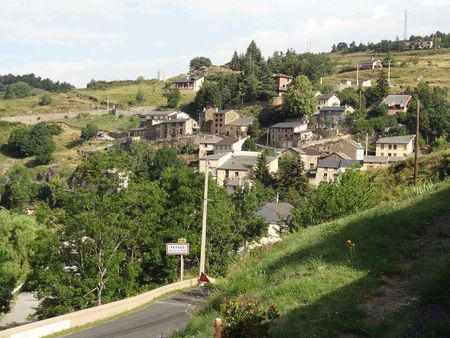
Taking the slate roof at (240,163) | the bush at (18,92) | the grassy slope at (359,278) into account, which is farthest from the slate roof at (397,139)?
the bush at (18,92)

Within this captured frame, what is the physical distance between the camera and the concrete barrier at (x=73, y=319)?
14.7 m

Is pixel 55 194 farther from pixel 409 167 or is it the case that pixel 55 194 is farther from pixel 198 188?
pixel 409 167

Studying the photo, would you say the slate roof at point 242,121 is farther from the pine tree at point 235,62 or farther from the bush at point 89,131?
the pine tree at point 235,62

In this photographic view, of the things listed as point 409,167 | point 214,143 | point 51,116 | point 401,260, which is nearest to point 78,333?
point 401,260

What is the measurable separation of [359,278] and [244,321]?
2957 mm

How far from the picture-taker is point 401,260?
9.21m

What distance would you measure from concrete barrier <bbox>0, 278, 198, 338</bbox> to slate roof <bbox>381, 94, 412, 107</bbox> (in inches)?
2557

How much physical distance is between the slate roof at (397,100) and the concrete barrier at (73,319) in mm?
64953

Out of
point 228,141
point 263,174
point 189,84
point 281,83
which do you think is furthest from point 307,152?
point 189,84

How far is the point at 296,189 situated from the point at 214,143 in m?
21.2

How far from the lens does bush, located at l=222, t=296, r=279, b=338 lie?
6578 mm

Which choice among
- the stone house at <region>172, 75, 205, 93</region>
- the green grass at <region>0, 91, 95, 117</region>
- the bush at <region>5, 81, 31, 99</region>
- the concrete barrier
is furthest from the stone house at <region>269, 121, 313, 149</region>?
the bush at <region>5, 81, 31, 99</region>

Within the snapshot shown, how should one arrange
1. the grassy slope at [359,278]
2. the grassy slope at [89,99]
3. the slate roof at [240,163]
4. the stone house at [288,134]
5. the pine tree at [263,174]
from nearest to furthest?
Result: 1. the grassy slope at [359,278]
2. the pine tree at [263,174]
3. the slate roof at [240,163]
4. the stone house at [288,134]
5. the grassy slope at [89,99]

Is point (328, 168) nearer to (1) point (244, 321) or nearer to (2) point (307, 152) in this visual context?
(2) point (307, 152)
